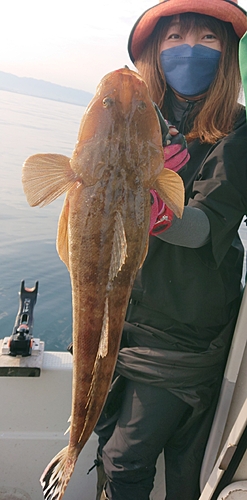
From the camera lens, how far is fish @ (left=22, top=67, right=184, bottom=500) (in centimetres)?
156

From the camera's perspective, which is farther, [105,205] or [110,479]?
[110,479]

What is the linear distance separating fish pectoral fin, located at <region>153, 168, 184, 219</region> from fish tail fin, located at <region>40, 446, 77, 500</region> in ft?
4.08

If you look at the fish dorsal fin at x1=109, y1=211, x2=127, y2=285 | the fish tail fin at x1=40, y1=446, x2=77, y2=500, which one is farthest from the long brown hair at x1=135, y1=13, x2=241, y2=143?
the fish tail fin at x1=40, y1=446, x2=77, y2=500

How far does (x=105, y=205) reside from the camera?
5.11 ft

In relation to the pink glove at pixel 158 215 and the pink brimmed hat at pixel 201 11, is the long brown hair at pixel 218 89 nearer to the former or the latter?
the pink brimmed hat at pixel 201 11

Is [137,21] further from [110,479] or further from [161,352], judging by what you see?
[110,479]

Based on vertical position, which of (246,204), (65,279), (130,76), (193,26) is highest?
A: (193,26)

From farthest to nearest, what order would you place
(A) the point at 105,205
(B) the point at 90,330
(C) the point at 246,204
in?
(C) the point at 246,204
(B) the point at 90,330
(A) the point at 105,205

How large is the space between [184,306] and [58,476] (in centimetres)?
104

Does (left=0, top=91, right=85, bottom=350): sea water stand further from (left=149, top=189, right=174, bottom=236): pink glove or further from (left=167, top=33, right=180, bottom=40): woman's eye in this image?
(left=149, top=189, right=174, bottom=236): pink glove

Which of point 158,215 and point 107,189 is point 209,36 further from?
point 107,189

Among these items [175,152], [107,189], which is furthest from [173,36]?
[107,189]

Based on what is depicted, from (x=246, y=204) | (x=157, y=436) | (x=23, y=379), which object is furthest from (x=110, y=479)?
(x=246, y=204)

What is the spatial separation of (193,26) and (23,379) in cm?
258
